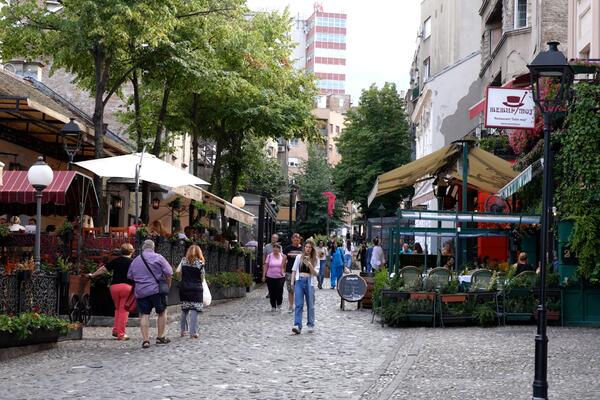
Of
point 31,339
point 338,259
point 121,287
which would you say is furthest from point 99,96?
point 338,259

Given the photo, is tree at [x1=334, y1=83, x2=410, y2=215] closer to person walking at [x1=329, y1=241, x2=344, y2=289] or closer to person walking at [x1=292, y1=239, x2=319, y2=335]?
person walking at [x1=329, y1=241, x2=344, y2=289]

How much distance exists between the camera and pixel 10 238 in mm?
19328

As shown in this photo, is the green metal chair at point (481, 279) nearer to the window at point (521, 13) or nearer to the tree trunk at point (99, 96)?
the tree trunk at point (99, 96)

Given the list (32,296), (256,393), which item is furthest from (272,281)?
(256,393)

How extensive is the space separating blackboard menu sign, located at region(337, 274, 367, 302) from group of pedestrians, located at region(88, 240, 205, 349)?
6.66 m

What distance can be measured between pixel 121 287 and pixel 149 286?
95cm

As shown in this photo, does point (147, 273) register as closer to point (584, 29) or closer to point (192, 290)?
point (192, 290)

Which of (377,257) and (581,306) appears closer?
(581,306)

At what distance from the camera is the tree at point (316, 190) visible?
80438 millimetres

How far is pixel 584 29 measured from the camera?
1066 inches

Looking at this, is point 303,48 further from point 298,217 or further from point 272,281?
point 272,281

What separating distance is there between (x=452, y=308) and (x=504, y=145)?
13510mm

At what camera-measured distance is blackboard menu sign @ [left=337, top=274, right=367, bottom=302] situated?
81.9 ft

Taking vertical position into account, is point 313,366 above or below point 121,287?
below
